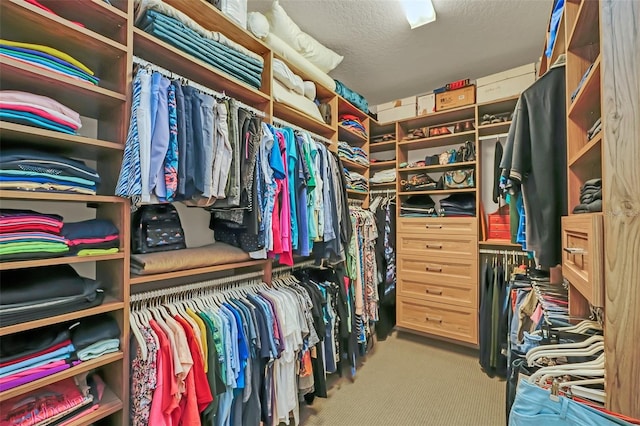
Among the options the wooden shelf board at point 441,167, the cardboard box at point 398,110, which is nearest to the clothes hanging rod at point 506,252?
the wooden shelf board at point 441,167

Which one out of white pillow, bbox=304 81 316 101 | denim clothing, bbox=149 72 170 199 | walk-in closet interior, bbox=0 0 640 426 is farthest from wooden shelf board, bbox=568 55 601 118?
white pillow, bbox=304 81 316 101

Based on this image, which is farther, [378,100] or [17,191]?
[378,100]

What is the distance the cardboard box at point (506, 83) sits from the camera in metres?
2.32

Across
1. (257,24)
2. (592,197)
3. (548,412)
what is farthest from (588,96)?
(257,24)

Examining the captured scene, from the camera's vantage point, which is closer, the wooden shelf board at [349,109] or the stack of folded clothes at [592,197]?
the stack of folded clothes at [592,197]

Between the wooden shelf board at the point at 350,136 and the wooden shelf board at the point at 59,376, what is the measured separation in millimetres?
2279

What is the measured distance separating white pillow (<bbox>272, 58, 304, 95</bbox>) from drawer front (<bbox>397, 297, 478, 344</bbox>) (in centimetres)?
229

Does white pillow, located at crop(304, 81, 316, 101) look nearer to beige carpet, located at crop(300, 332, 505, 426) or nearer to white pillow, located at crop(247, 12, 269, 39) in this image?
white pillow, located at crop(247, 12, 269, 39)

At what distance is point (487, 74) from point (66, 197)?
3.42 m

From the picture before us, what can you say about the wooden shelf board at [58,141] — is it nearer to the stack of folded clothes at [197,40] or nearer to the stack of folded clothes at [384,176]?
the stack of folded clothes at [197,40]

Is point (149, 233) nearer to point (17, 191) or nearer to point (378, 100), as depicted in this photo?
point (17, 191)

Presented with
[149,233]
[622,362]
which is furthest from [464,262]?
[149,233]

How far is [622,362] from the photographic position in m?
0.59

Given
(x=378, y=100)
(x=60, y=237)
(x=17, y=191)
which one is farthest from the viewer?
(x=378, y=100)
